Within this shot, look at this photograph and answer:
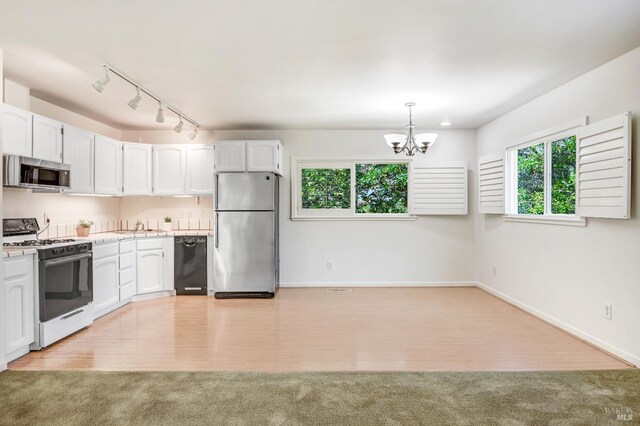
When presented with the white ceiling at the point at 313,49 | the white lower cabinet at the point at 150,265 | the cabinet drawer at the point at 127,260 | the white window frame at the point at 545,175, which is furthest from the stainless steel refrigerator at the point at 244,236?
the white window frame at the point at 545,175

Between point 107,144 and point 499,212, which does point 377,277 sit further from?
point 107,144

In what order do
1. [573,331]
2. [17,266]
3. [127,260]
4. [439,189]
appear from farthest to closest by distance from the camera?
1. [439,189]
2. [127,260]
3. [573,331]
4. [17,266]

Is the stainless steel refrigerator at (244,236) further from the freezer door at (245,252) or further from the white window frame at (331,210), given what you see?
the white window frame at (331,210)

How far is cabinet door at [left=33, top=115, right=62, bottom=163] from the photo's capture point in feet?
12.1

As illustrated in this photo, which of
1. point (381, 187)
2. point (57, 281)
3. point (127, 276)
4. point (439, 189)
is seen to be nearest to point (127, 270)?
point (127, 276)

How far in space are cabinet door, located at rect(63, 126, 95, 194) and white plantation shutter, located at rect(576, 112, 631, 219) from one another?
534cm

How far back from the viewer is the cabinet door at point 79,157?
13.8 feet

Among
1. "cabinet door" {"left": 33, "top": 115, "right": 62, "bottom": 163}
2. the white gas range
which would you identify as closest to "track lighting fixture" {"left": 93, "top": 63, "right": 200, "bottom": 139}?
"cabinet door" {"left": 33, "top": 115, "right": 62, "bottom": 163}

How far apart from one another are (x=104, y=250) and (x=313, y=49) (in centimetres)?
333

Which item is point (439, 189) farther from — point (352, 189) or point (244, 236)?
point (244, 236)

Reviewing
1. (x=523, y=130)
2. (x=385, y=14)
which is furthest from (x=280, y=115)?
(x=523, y=130)

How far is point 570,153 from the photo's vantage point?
3900mm

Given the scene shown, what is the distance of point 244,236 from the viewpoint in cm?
524

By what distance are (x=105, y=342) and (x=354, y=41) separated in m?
3.51
